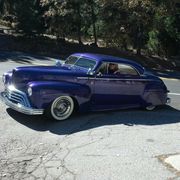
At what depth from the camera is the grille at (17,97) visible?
854 cm

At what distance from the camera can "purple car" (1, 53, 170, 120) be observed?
28.1 feet

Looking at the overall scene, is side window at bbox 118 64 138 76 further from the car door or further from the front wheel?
the front wheel

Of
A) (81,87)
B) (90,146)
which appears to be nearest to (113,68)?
(81,87)

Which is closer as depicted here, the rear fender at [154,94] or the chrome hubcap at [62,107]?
the chrome hubcap at [62,107]

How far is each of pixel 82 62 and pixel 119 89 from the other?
1.08m

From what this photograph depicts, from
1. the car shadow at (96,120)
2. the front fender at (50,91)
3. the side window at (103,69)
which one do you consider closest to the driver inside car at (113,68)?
the side window at (103,69)

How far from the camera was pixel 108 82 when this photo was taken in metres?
9.66

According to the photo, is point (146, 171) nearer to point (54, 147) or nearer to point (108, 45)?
point (54, 147)

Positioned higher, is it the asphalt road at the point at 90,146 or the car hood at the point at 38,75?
the car hood at the point at 38,75

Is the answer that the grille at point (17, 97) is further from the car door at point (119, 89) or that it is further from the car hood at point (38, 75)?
the car door at point (119, 89)

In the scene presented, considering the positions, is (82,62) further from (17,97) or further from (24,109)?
(24,109)

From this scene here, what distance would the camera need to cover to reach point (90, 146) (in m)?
7.30

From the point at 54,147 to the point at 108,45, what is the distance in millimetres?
19878

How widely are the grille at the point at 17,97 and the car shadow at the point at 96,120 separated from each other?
351 millimetres
